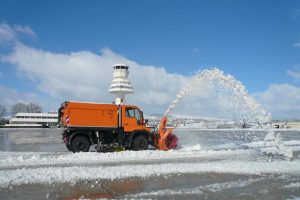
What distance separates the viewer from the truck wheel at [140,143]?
19.6 m

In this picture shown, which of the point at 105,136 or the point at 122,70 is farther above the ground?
the point at 122,70

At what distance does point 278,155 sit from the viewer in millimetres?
17391

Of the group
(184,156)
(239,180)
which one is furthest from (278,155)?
(239,180)

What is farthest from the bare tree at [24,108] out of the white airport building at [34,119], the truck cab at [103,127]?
the truck cab at [103,127]

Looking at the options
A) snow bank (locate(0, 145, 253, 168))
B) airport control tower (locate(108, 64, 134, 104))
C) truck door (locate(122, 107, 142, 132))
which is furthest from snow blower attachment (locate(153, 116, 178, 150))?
airport control tower (locate(108, 64, 134, 104))

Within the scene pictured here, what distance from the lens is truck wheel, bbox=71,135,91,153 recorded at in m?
18.7

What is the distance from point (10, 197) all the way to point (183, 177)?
4955 millimetres

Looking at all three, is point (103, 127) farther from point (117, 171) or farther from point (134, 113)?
point (117, 171)

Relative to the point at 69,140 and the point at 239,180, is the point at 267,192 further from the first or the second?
the point at 69,140

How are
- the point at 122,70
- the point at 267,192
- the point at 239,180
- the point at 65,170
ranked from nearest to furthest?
the point at 267,192, the point at 239,180, the point at 65,170, the point at 122,70

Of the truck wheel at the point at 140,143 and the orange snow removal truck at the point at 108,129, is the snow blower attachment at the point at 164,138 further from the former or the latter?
the truck wheel at the point at 140,143

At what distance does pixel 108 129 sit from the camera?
19250mm

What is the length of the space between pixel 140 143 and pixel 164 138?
1.32 meters

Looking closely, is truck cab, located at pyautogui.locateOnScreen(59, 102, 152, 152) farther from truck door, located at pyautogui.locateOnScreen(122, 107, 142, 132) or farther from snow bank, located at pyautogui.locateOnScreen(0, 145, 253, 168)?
snow bank, located at pyautogui.locateOnScreen(0, 145, 253, 168)
